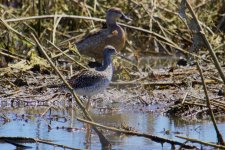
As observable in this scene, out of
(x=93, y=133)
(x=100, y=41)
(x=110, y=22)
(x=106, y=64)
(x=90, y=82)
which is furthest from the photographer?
(x=110, y=22)

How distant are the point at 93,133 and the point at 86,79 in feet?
3.86

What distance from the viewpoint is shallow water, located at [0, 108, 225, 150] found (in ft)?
23.8

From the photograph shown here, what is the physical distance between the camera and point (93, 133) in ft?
26.0

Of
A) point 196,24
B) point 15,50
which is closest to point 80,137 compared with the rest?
point 196,24

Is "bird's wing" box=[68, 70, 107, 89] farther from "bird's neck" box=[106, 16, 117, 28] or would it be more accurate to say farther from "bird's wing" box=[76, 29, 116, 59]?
"bird's neck" box=[106, 16, 117, 28]

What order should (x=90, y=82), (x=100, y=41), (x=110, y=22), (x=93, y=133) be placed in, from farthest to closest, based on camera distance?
1. (x=110, y=22)
2. (x=100, y=41)
3. (x=90, y=82)
4. (x=93, y=133)

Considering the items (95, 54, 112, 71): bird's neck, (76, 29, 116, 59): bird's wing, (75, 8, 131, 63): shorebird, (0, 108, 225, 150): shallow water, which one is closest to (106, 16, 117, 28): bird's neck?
(75, 8, 131, 63): shorebird

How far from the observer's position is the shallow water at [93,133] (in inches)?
286

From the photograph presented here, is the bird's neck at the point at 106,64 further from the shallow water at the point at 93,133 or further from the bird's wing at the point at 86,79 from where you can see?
the shallow water at the point at 93,133

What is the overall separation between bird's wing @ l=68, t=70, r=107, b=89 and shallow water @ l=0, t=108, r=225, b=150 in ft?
1.40

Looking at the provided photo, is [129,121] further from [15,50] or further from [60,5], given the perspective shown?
[60,5]

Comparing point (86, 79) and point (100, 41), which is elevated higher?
point (100, 41)

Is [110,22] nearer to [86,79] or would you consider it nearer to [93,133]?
[86,79]

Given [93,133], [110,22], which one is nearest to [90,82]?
[93,133]
